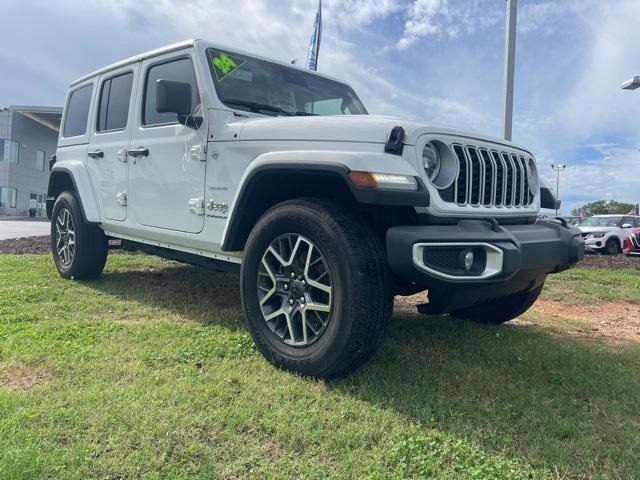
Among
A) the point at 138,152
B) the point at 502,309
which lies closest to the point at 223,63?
the point at 138,152

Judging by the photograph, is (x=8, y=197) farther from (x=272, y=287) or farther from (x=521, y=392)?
(x=521, y=392)

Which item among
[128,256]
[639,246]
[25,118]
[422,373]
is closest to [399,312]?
[422,373]

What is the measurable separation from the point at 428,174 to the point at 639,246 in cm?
1500

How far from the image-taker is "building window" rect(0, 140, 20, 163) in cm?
3525

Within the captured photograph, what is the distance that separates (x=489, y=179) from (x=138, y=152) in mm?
2937

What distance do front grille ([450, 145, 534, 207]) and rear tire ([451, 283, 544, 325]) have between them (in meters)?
0.82

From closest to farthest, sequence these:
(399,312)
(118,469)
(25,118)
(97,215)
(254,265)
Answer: (118,469) < (254,265) < (399,312) < (97,215) < (25,118)

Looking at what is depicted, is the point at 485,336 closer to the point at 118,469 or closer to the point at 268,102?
the point at 268,102

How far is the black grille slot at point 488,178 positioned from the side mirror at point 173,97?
205 cm

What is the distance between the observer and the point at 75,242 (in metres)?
5.43

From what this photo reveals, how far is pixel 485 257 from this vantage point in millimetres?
2629

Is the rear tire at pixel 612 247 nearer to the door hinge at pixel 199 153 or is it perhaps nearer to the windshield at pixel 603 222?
the windshield at pixel 603 222

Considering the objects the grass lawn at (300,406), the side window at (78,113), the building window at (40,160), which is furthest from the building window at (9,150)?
the grass lawn at (300,406)

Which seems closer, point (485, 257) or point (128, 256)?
point (485, 257)
